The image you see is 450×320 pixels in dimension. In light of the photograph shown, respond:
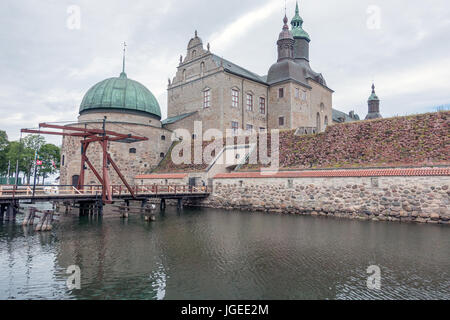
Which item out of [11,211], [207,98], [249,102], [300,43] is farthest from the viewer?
[300,43]

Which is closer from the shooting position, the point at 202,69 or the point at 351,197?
the point at 351,197

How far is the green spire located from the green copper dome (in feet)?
89.5

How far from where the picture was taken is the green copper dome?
116ft

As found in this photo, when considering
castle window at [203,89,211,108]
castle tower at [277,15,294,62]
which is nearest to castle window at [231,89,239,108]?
castle window at [203,89,211,108]

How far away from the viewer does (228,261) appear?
31.6 feet

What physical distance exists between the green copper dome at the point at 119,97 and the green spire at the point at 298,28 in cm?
2728

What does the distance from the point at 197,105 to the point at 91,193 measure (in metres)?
20.4

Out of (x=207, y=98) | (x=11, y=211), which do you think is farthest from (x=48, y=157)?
(x=11, y=211)

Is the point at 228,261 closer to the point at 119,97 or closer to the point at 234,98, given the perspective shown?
the point at 119,97

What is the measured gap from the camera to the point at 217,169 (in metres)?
29.0
